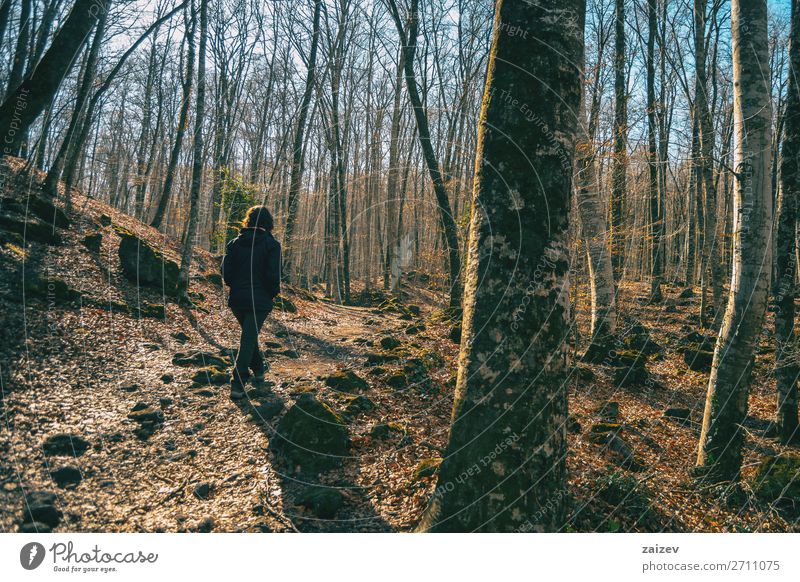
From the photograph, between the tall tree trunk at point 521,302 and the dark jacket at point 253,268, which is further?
the dark jacket at point 253,268

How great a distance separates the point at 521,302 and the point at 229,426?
3.93 meters

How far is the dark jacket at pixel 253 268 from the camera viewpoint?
5605 millimetres

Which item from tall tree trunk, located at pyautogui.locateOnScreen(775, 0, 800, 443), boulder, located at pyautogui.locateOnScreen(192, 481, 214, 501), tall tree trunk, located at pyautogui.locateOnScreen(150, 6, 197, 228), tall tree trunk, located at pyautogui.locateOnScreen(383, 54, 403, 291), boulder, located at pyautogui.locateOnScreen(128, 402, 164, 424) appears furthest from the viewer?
tall tree trunk, located at pyautogui.locateOnScreen(383, 54, 403, 291)

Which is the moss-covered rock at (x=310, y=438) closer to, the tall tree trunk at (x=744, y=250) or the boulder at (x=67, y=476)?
the boulder at (x=67, y=476)

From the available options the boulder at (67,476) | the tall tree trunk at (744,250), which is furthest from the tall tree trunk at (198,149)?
the tall tree trunk at (744,250)

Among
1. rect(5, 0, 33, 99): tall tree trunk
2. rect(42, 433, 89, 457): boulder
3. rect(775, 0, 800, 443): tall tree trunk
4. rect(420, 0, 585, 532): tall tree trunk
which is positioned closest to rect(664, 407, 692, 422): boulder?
rect(775, 0, 800, 443): tall tree trunk

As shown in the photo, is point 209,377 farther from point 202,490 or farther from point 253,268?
point 202,490

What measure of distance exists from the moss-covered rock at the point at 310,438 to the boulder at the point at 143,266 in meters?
7.43

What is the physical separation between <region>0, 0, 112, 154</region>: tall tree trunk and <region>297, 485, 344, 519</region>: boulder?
4.34 meters

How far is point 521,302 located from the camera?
2.69 metres

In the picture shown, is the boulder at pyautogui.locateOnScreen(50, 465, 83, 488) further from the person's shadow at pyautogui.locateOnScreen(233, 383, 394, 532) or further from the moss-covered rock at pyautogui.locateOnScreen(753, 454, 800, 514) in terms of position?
the moss-covered rock at pyautogui.locateOnScreen(753, 454, 800, 514)

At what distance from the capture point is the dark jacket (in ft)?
18.4

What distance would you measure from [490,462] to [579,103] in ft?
8.52

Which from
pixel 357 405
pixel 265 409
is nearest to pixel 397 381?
pixel 357 405
